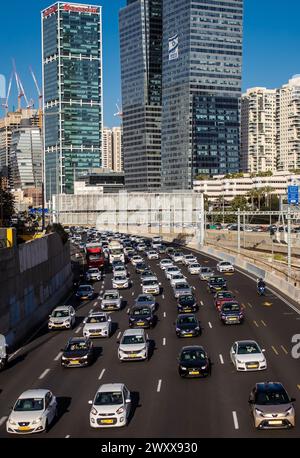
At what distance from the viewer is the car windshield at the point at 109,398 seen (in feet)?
74.7

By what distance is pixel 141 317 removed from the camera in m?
42.3

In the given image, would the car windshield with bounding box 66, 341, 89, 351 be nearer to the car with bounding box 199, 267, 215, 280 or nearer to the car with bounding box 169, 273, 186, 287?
the car with bounding box 169, 273, 186, 287

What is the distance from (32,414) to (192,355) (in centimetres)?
933

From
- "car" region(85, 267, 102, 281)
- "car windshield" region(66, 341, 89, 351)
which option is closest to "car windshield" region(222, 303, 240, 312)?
"car windshield" region(66, 341, 89, 351)

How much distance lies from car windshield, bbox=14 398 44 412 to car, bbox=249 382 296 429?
710 cm

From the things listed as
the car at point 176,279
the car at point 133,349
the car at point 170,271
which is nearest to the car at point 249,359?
the car at point 133,349

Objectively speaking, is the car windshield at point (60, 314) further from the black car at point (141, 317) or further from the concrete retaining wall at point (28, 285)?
the black car at point (141, 317)

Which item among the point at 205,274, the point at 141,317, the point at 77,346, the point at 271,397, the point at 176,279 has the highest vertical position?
the point at 271,397

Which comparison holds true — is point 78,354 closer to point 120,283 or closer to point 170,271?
point 120,283

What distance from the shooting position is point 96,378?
29.8 meters

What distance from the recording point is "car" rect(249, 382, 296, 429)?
21391mm

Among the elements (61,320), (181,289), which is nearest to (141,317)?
(61,320)
